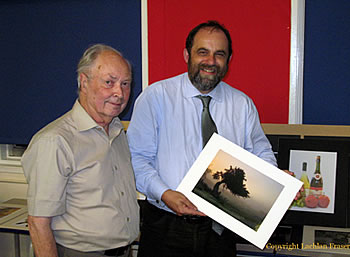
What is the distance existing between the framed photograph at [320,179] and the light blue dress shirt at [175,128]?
0.46 m

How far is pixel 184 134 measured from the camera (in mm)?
1720

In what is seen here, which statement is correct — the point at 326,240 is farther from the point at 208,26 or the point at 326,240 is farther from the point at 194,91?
the point at 208,26

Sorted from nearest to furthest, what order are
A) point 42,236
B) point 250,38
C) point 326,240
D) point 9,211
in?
point 42,236, point 326,240, point 250,38, point 9,211

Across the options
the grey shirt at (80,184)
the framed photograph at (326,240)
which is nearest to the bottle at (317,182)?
the framed photograph at (326,240)

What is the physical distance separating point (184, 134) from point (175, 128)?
0.17ft

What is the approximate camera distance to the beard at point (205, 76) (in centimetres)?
168

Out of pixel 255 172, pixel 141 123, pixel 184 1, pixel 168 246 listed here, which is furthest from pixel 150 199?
pixel 184 1

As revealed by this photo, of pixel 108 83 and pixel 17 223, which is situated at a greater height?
pixel 108 83

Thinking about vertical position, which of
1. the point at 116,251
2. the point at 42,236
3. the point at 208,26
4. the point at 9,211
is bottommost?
the point at 9,211

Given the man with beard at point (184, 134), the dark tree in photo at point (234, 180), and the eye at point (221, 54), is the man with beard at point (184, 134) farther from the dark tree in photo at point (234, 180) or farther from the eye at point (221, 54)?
the dark tree in photo at point (234, 180)

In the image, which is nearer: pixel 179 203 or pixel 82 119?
pixel 82 119

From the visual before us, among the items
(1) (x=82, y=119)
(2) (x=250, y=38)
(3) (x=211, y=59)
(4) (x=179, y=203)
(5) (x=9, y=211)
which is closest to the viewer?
(1) (x=82, y=119)

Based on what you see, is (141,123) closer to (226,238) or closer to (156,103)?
(156,103)

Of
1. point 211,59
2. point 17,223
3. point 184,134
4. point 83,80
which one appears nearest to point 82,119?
point 83,80
